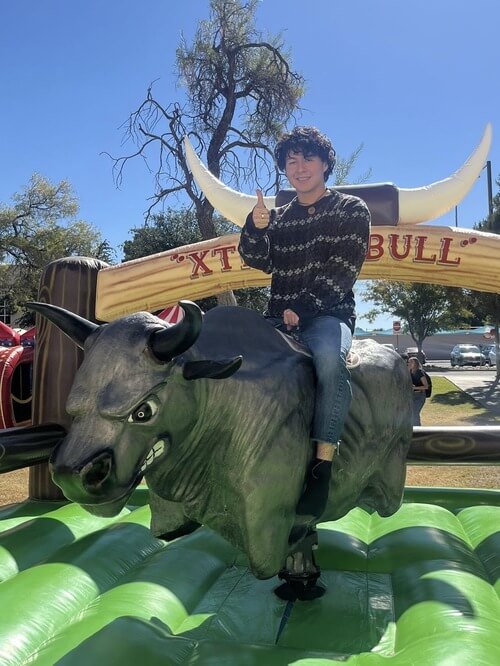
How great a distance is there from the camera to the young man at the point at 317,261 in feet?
6.61

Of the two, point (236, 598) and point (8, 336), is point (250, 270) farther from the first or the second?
point (8, 336)

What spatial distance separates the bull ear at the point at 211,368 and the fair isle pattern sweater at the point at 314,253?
0.67 metres

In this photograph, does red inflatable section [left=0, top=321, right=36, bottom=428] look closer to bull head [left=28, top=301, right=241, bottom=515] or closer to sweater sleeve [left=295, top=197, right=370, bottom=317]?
sweater sleeve [left=295, top=197, right=370, bottom=317]

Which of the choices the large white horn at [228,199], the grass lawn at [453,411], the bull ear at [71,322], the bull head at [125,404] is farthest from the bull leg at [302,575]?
the grass lawn at [453,411]

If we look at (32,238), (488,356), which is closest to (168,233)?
(32,238)

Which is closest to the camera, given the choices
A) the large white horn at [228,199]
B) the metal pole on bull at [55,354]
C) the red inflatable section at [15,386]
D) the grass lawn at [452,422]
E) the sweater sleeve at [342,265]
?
the sweater sleeve at [342,265]

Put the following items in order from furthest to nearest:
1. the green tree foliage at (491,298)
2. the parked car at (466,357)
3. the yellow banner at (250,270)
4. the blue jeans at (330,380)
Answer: the parked car at (466,357) < the green tree foliage at (491,298) < the yellow banner at (250,270) < the blue jeans at (330,380)

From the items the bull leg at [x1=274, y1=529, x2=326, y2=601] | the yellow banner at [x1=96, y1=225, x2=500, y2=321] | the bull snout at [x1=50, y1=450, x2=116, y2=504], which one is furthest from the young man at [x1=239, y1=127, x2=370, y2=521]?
the yellow banner at [x1=96, y1=225, x2=500, y2=321]

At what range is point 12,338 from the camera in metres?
10.1

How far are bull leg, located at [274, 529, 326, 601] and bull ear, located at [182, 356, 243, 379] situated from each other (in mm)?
1095

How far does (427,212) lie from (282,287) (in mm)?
2926

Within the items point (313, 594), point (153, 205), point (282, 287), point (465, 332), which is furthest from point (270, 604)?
point (465, 332)

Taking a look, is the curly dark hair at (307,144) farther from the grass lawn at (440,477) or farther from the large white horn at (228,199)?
the grass lawn at (440,477)

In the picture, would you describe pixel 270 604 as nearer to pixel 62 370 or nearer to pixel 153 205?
pixel 62 370
